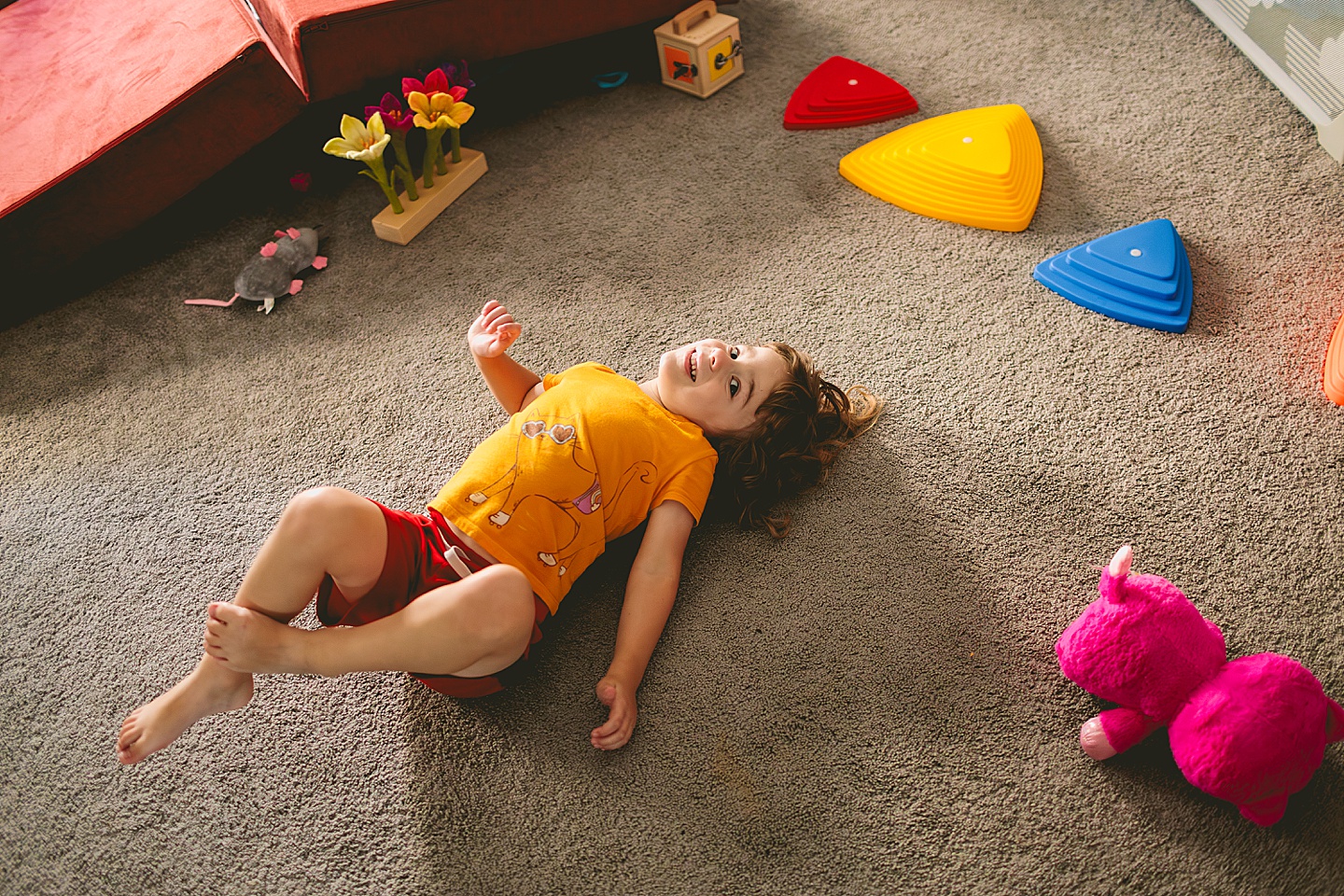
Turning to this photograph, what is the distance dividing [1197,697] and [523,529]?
770 millimetres

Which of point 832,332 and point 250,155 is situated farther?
point 250,155

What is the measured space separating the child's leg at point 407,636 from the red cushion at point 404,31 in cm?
106

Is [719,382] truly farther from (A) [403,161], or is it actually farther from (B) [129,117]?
(B) [129,117]

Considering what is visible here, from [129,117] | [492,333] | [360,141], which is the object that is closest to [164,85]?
[129,117]

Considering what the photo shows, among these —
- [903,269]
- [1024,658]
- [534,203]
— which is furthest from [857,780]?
[534,203]

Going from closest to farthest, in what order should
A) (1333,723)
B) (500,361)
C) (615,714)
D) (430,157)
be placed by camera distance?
(1333,723) < (615,714) < (500,361) < (430,157)

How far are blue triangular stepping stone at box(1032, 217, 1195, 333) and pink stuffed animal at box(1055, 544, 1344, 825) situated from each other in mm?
614

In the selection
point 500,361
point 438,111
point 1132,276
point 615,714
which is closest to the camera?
point 615,714

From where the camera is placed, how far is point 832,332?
1478 millimetres

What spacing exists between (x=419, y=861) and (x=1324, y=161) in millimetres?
1913

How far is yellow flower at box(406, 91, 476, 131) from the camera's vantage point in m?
1.54

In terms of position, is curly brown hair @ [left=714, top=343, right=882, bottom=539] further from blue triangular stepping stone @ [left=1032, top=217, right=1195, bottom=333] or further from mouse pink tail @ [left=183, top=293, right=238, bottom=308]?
mouse pink tail @ [left=183, top=293, right=238, bottom=308]

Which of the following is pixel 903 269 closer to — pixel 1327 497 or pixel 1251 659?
pixel 1327 497

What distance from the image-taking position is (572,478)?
1.10 meters
